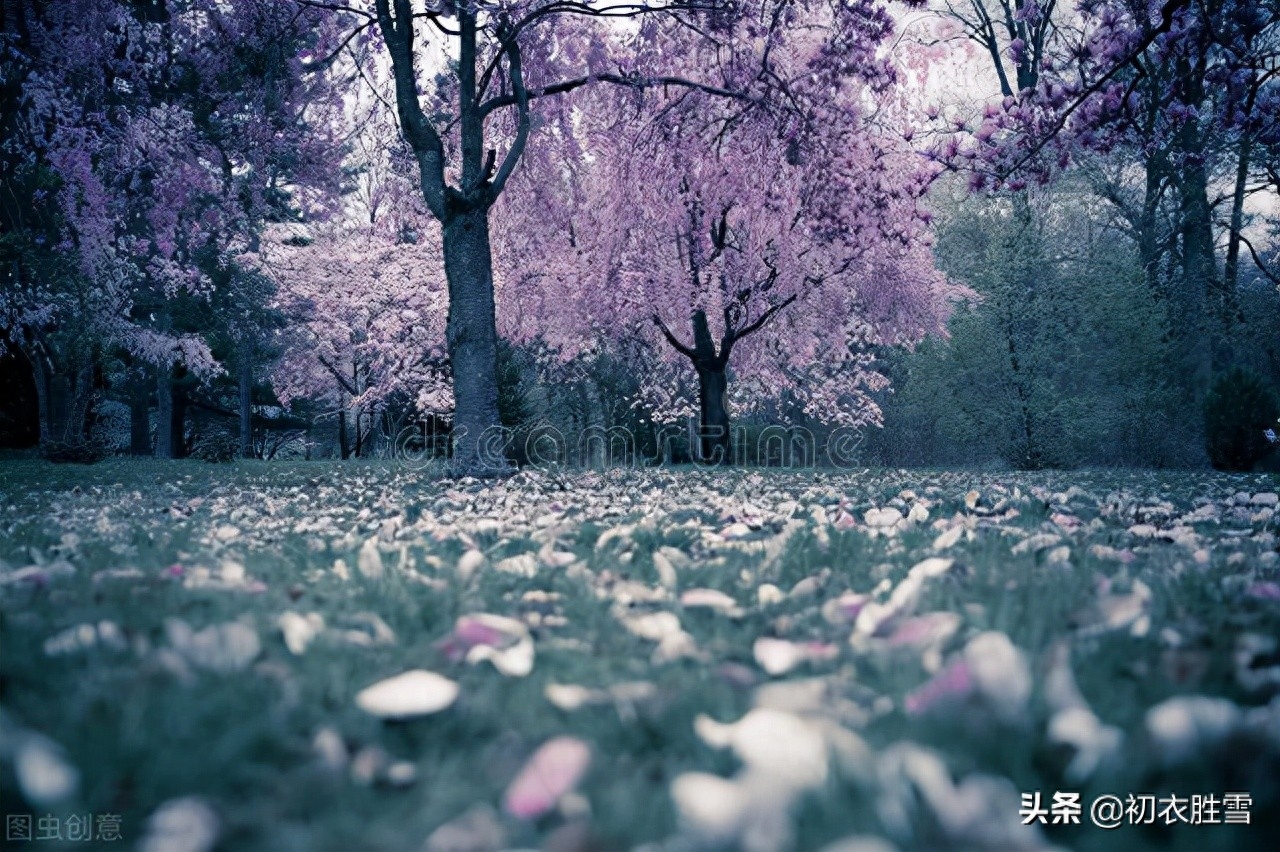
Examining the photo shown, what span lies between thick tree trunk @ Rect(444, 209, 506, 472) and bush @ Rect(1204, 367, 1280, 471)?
46.9 feet

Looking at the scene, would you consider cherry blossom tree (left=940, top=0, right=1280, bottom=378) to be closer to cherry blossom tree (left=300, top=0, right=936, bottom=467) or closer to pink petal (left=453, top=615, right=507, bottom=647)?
cherry blossom tree (left=300, top=0, right=936, bottom=467)

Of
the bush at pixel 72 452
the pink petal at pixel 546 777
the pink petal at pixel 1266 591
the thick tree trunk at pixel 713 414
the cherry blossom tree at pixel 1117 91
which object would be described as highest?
the cherry blossom tree at pixel 1117 91

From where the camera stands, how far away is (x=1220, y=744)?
111cm

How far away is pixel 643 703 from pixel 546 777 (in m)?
0.27

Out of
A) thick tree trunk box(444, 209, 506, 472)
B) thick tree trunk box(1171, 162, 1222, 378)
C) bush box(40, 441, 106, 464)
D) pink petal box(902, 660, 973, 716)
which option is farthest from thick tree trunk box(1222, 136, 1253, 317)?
bush box(40, 441, 106, 464)

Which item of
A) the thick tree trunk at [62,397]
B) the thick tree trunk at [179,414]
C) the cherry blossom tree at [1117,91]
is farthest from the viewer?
the thick tree trunk at [179,414]

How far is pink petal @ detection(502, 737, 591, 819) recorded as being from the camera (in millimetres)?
1020

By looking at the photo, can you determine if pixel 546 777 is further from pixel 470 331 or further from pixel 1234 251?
pixel 1234 251

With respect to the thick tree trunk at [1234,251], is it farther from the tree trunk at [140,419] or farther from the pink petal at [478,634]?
the tree trunk at [140,419]

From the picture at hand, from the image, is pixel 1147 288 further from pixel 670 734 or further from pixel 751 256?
pixel 670 734

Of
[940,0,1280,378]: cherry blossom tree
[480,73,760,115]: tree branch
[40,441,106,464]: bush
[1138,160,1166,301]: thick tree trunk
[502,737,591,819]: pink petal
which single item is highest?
[1138,160,1166,301]: thick tree trunk

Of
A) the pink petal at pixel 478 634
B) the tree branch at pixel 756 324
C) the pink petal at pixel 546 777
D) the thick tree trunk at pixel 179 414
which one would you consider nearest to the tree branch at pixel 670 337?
the tree branch at pixel 756 324

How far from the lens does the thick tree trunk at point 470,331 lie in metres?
9.36

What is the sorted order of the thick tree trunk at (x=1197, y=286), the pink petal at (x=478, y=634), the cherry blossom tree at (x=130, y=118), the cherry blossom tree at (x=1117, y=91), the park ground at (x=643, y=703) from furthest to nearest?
the thick tree trunk at (x=1197, y=286) < the cherry blossom tree at (x=130, y=118) < the cherry blossom tree at (x=1117, y=91) < the pink petal at (x=478, y=634) < the park ground at (x=643, y=703)
